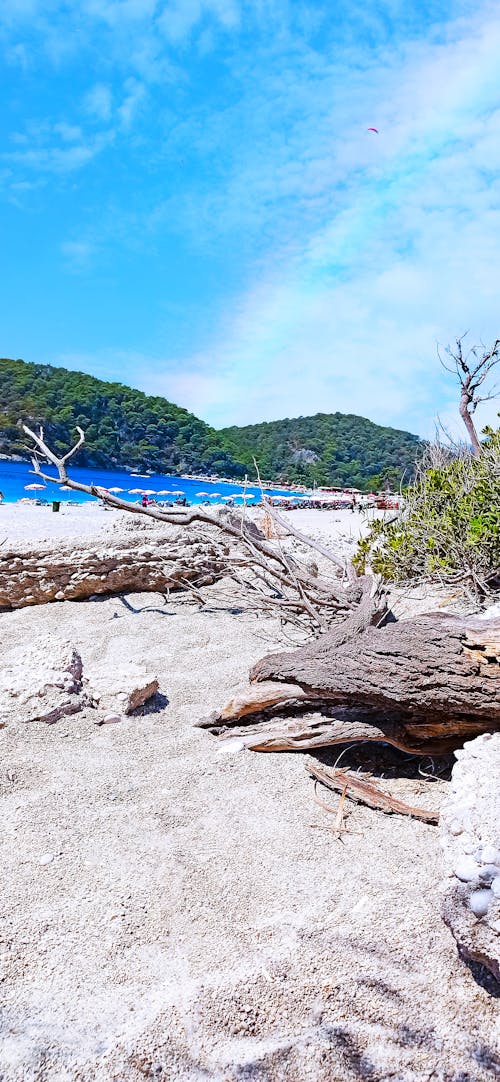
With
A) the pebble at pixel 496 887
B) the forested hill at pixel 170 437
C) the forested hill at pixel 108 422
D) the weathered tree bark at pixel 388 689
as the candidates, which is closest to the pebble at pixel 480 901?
the pebble at pixel 496 887

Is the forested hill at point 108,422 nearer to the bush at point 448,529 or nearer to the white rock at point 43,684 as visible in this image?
the bush at point 448,529

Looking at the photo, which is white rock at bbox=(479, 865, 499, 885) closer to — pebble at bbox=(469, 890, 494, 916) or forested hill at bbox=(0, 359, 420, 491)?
pebble at bbox=(469, 890, 494, 916)

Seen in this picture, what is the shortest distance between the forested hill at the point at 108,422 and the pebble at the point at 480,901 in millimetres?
57447

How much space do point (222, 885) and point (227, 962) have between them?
1.13 feet

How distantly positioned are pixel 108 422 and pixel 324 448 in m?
29.3

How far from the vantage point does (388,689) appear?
300 cm

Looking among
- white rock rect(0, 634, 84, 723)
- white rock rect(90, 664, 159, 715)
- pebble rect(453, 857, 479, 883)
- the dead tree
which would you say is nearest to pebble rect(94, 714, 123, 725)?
white rock rect(90, 664, 159, 715)

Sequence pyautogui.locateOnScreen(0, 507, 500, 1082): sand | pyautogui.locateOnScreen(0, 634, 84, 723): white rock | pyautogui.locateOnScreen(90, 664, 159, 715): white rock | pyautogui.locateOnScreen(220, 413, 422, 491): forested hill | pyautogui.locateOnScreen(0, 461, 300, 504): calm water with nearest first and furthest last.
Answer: pyautogui.locateOnScreen(0, 507, 500, 1082): sand
pyautogui.locateOnScreen(0, 634, 84, 723): white rock
pyautogui.locateOnScreen(90, 664, 159, 715): white rock
pyautogui.locateOnScreen(0, 461, 300, 504): calm water
pyautogui.locateOnScreen(220, 413, 422, 491): forested hill

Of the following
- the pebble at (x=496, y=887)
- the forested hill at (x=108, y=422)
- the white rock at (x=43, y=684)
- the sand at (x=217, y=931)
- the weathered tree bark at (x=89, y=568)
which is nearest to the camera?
the sand at (x=217, y=931)

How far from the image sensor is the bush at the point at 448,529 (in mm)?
5188

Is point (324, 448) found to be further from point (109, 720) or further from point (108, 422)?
point (109, 720)

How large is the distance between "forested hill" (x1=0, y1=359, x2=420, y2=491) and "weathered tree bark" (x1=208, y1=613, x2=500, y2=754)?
59594mm

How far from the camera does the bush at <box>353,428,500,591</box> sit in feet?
17.0

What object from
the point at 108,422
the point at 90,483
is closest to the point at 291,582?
the point at 90,483
